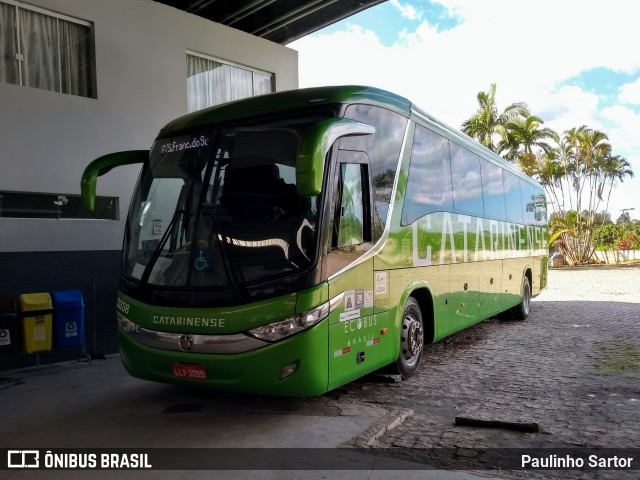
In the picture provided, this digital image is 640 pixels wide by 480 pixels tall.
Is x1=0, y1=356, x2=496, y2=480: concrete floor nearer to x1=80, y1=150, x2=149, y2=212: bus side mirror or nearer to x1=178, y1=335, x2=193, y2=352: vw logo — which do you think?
x1=178, y1=335, x2=193, y2=352: vw logo

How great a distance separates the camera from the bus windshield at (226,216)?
16.2ft

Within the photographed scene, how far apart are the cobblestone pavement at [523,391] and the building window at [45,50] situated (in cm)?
648

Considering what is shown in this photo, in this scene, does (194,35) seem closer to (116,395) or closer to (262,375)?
(116,395)

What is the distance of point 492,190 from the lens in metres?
10.4

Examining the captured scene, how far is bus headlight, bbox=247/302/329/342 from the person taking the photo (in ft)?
15.7

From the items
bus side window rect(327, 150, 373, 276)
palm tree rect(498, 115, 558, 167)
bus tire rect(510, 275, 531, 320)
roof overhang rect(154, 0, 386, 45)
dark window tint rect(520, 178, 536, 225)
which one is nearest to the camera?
bus side window rect(327, 150, 373, 276)

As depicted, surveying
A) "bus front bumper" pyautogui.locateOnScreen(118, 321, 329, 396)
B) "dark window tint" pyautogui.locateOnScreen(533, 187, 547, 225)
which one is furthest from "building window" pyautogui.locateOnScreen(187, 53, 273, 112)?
"dark window tint" pyautogui.locateOnScreen(533, 187, 547, 225)

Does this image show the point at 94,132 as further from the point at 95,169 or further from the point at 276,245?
the point at 276,245

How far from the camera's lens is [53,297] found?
7.83 meters

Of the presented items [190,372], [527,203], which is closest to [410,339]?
[190,372]

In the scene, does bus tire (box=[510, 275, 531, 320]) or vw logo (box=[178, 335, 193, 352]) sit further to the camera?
bus tire (box=[510, 275, 531, 320])

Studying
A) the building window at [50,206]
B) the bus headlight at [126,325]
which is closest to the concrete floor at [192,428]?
the bus headlight at [126,325]

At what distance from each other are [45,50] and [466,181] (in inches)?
274

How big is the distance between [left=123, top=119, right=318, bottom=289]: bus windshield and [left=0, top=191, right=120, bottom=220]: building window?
298cm
